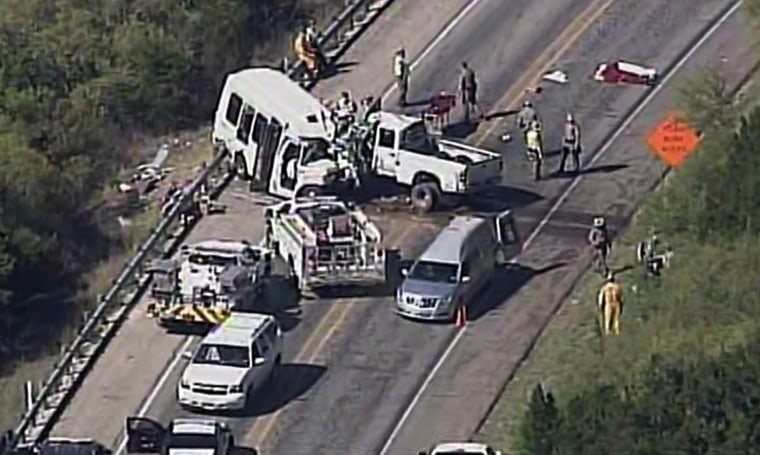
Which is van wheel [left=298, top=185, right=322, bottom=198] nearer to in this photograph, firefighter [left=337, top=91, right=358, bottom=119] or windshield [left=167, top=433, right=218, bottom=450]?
firefighter [left=337, top=91, right=358, bottom=119]

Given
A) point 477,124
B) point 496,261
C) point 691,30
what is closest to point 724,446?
point 496,261

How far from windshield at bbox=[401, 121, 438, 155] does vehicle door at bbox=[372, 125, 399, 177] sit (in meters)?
0.23

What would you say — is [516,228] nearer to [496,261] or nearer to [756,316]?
[496,261]

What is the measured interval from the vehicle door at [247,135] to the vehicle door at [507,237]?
6548mm

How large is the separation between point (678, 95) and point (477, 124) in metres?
5.18

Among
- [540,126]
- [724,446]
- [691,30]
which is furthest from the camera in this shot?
[691,30]

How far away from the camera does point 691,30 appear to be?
7338cm

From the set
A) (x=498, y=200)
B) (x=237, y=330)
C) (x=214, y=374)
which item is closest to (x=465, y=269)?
(x=237, y=330)

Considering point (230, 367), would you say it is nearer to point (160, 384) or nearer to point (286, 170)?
point (160, 384)

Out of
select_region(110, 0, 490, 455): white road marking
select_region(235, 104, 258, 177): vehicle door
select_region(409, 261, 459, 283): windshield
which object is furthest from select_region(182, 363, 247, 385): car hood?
select_region(235, 104, 258, 177): vehicle door

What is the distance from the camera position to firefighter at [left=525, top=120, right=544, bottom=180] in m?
64.6

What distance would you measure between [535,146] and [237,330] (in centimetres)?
1274

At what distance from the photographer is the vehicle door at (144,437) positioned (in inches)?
2076

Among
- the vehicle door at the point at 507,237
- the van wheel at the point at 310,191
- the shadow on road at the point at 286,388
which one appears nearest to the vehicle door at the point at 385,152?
the van wheel at the point at 310,191
